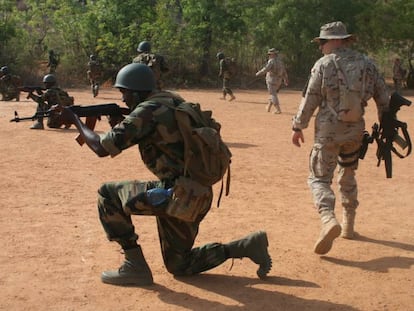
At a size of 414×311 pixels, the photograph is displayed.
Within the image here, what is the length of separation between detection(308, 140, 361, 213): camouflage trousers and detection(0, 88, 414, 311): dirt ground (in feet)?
1.54

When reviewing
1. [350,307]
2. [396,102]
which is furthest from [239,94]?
[350,307]

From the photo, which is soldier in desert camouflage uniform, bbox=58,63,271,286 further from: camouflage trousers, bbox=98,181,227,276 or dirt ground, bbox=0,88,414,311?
dirt ground, bbox=0,88,414,311

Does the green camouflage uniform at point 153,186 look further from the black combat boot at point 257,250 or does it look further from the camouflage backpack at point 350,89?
the camouflage backpack at point 350,89

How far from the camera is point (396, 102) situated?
5648mm

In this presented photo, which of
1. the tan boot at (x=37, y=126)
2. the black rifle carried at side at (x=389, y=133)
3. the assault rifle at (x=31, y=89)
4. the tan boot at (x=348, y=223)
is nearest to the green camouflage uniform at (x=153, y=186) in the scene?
the tan boot at (x=348, y=223)

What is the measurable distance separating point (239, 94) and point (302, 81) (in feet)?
20.8

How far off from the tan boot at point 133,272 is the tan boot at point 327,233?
1417 millimetres

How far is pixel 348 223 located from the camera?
19.2ft

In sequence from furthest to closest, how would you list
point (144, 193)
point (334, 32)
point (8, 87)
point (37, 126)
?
point (8, 87)
point (37, 126)
point (334, 32)
point (144, 193)

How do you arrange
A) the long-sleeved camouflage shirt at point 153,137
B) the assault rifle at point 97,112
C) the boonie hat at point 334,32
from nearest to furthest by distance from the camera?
the long-sleeved camouflage shirt at point 153,137, the assault rifle at point 97,112, the boonie hat at point 334,32

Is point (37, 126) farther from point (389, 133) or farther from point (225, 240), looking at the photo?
point (389, 133)

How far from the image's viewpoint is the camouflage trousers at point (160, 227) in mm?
4381

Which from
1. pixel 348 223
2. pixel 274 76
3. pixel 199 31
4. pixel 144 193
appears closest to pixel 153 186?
pixel 144 193

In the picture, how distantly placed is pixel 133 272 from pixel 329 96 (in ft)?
7.33
